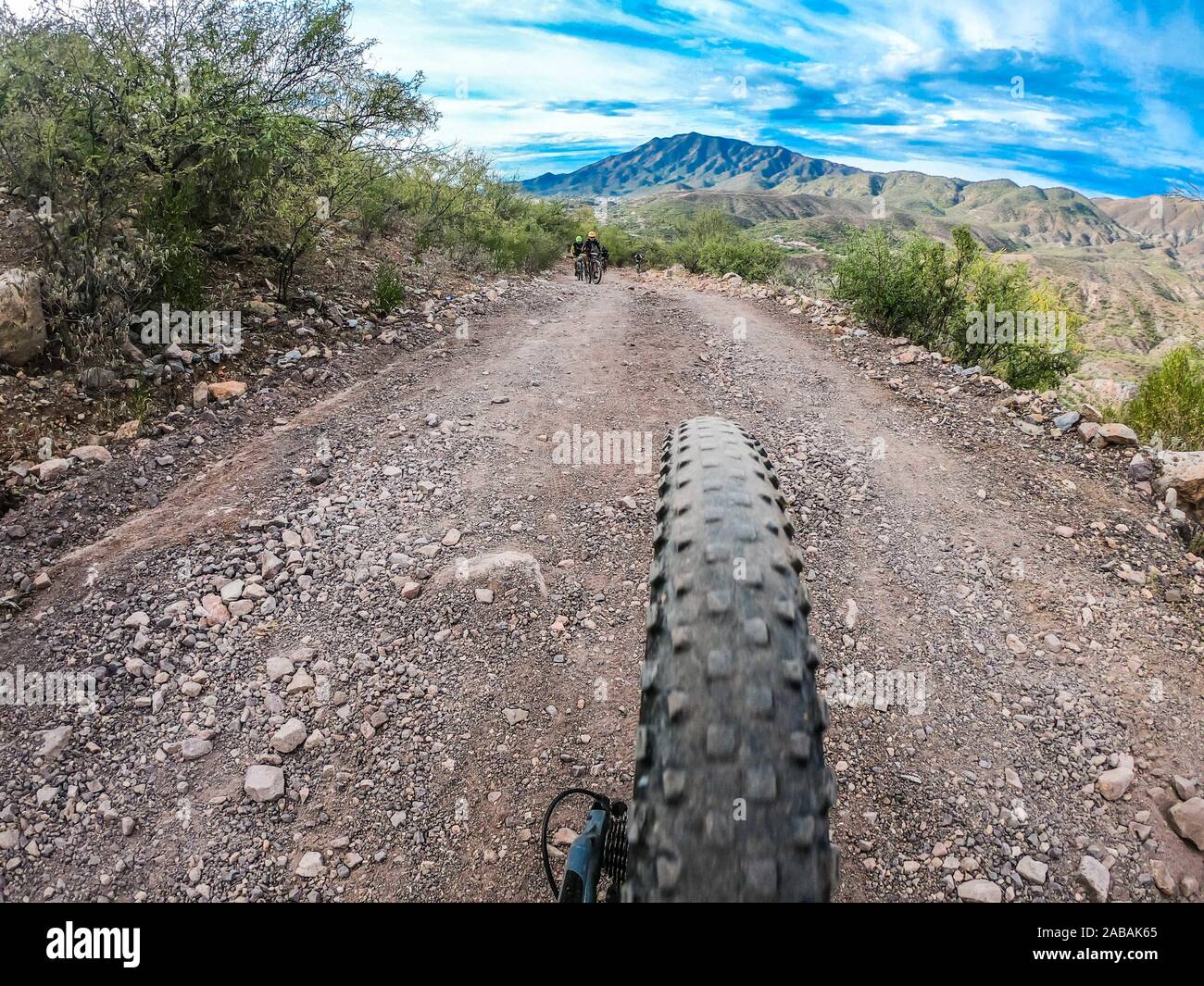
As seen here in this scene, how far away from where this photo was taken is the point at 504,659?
3441mm

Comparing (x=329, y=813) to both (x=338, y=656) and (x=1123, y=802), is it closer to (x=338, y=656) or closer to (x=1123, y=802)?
(x=338, y=656)

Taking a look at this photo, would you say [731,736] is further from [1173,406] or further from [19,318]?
[1173,406]

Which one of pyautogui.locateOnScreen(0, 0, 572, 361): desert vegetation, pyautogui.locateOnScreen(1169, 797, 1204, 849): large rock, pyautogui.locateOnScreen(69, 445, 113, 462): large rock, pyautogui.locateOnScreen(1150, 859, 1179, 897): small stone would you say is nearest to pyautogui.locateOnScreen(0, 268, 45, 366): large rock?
pyautogui.locateOnScreen(0, 0, 572, 361): desert vegetation

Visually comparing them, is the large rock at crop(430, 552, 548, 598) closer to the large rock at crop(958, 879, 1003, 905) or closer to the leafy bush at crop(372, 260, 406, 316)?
the large rock at crop(958, 879, 1003, 905)

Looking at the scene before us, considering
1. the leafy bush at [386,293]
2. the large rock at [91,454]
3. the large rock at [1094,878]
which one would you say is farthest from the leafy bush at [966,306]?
the large rock at [91,454]

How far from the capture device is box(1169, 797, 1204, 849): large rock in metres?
2.79

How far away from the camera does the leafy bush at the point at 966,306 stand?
8383mm

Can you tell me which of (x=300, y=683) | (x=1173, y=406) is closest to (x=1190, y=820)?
(x=300, y=683)

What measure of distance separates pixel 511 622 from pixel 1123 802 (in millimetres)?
3151

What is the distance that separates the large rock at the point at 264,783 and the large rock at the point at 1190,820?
4.03m

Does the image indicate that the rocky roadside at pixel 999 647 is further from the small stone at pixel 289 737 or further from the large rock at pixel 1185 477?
the small stone at pixel 289 737

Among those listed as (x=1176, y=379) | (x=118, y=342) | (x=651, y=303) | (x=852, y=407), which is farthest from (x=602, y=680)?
(x=651, y=303)

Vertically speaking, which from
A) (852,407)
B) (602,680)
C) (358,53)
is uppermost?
(358,53)
